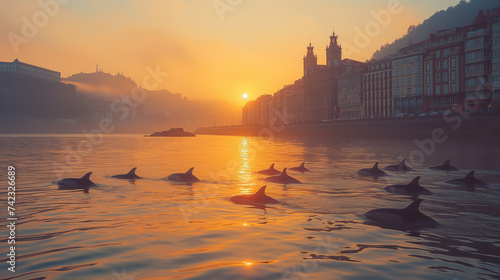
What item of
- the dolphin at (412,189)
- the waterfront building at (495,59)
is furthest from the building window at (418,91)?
the dolphin at (412,189)

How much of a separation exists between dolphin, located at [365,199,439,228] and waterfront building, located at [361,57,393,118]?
133 meters

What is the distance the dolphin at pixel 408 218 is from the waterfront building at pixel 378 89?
5235 inches

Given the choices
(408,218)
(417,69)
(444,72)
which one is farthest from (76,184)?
(417,69)

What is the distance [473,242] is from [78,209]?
11.7 m

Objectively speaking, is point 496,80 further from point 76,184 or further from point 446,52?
point 76,184

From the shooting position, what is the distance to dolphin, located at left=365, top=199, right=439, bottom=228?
39.1 ft

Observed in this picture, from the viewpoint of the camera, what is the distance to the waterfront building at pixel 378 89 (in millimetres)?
144125

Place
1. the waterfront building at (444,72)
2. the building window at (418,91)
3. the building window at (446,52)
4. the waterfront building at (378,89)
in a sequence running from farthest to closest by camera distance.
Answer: the waterfront building at (378,89)
the building window at (418,91)
the building window at (446,52)
the waterfront building at (444,72)

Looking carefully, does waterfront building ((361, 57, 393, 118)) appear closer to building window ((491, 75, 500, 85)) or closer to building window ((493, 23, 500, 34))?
building window ((491, 75, 500, 85))

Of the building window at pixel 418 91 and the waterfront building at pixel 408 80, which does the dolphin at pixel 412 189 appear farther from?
the building window at pixel 418 91

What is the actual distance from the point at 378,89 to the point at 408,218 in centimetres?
14424

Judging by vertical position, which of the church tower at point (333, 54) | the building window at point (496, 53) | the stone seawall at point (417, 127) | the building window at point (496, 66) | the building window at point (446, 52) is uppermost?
the church tower at point (333, 54)

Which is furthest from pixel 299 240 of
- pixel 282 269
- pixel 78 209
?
pixel 78 209

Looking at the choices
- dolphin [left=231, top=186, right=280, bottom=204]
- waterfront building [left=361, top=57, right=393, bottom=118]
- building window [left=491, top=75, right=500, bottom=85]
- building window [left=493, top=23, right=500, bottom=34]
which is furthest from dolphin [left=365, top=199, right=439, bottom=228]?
waterfront building [left=361, top=57, right=393, bottom=118]
